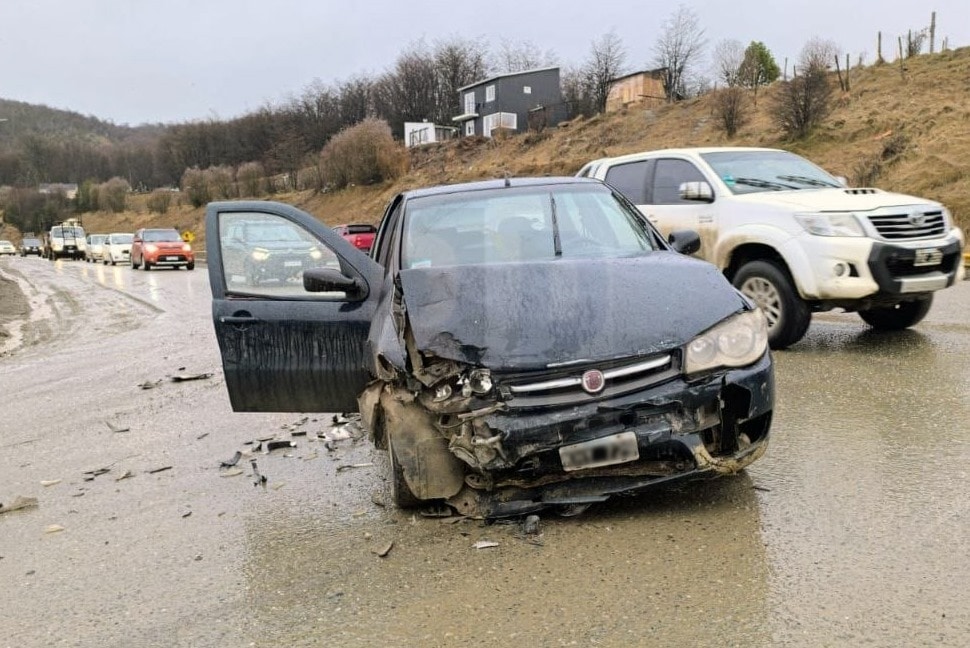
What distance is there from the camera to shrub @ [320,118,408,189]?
50.4 metres

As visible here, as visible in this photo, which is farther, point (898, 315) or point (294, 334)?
point (898, 315)

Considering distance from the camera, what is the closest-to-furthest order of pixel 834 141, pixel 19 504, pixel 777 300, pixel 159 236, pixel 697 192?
pixel 19 504
pixel 777 300
pixel 697 192
pixel 834 141
pixel 159 236

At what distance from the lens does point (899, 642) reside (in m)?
2.52

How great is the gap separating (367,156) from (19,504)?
157 feet

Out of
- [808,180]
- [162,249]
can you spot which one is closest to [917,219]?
[808,180]

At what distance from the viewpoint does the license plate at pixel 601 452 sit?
3.27m

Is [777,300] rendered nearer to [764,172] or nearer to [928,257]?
[928,257]

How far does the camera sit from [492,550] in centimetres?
337

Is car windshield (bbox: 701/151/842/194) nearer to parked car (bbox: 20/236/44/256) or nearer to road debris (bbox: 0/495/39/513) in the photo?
road debris (bbox: 0/495/39/513)

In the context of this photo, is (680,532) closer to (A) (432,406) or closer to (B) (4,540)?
(A) (432,406)

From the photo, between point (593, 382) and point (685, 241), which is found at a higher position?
point (685, 241)

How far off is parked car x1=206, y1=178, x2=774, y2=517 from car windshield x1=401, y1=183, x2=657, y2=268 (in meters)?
0.09

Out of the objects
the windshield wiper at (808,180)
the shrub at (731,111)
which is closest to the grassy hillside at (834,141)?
the shrub at (731,111)

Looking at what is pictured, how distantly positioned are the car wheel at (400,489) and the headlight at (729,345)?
1.37 metres
